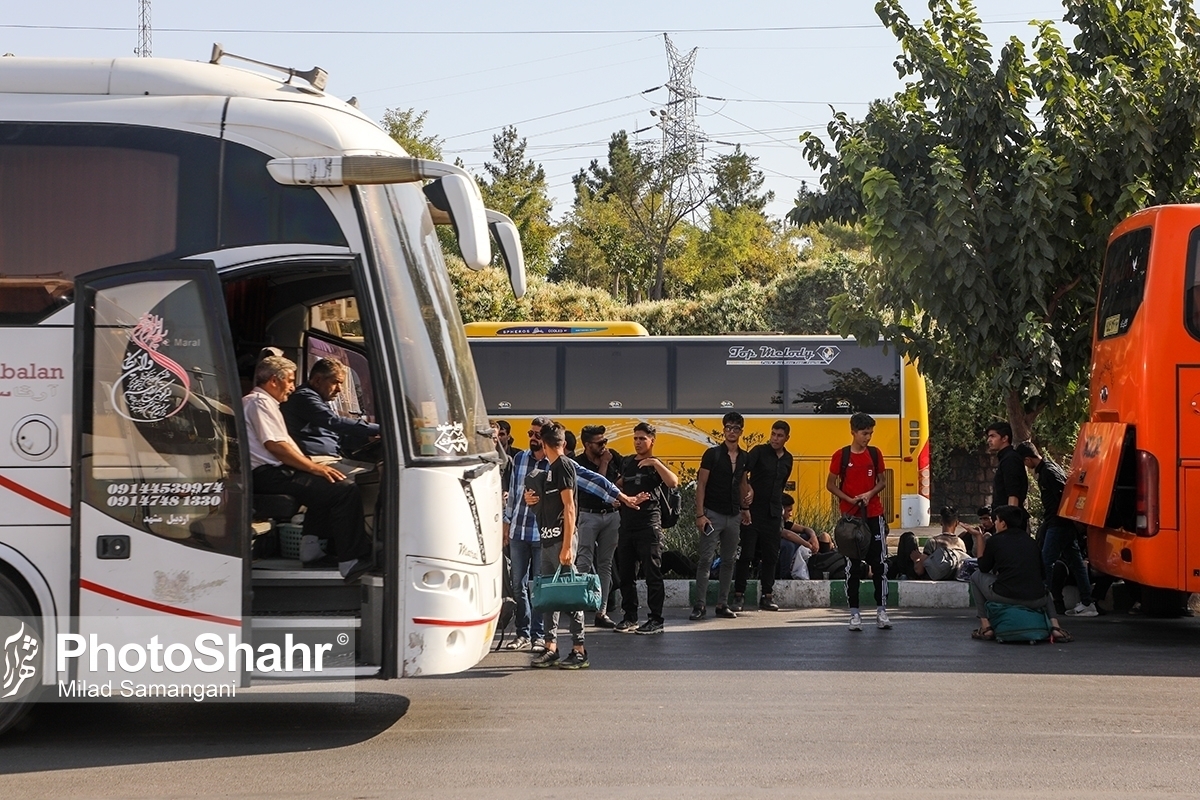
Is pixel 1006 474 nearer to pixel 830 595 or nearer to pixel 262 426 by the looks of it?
pixel 830 595

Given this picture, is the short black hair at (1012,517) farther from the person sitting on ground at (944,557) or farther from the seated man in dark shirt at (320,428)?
the seated man in dark shirt at (320,428)

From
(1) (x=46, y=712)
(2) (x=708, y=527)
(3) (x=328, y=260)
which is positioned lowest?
(1) (x=46, y=712)

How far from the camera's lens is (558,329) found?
23.3 metres

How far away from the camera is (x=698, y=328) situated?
35.9m

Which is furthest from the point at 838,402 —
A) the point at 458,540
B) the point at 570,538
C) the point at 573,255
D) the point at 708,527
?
the point at 573,255

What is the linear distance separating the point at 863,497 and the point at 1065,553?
284cm

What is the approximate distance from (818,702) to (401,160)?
14.1 ft

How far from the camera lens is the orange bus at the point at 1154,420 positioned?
11.3 meters

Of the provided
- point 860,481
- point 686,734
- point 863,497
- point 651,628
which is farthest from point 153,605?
point 860,481

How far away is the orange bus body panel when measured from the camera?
1175 centimetres

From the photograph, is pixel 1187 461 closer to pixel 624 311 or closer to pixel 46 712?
pixel 46 712

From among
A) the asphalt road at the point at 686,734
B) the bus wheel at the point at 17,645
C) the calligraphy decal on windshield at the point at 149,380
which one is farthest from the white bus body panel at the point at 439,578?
the bus wheel at the point at 17,645

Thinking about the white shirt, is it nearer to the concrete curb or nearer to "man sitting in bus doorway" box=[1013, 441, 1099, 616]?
the concrete curb

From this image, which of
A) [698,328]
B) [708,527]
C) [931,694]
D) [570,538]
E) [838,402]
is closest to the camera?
[931,694]
